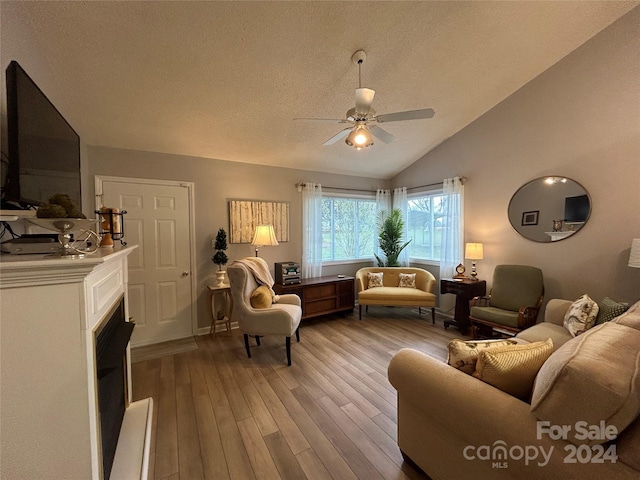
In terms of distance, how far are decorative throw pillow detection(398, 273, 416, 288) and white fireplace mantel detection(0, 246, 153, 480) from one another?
397 centimetres

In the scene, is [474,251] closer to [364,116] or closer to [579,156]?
[579,156]

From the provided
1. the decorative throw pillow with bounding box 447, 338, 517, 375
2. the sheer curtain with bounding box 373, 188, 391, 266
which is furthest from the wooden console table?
the decorative throw pillow with bounding box 447, 338, 517, 375

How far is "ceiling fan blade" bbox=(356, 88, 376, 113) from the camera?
6.19ft

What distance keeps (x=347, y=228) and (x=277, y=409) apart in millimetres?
3345

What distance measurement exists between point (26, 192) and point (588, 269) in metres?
4.53

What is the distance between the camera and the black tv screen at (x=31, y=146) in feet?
3.45

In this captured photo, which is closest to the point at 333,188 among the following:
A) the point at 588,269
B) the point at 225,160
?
the point at 225,160

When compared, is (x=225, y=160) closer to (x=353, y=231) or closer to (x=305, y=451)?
(x=353, y=231)

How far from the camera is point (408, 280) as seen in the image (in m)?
4.29

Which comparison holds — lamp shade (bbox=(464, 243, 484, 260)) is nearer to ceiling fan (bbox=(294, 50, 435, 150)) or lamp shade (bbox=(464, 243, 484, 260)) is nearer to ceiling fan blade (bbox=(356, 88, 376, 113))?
ceiling fan (bbox=(294, 50, 435, 150))

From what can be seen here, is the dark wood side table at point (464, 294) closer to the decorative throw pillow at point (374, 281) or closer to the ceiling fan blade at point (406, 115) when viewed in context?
the decorative throw pillow at point (374, 281)

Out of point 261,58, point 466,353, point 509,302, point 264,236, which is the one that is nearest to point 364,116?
point 261,58

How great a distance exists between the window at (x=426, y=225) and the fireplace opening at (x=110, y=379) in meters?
4.24

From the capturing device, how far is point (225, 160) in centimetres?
366
